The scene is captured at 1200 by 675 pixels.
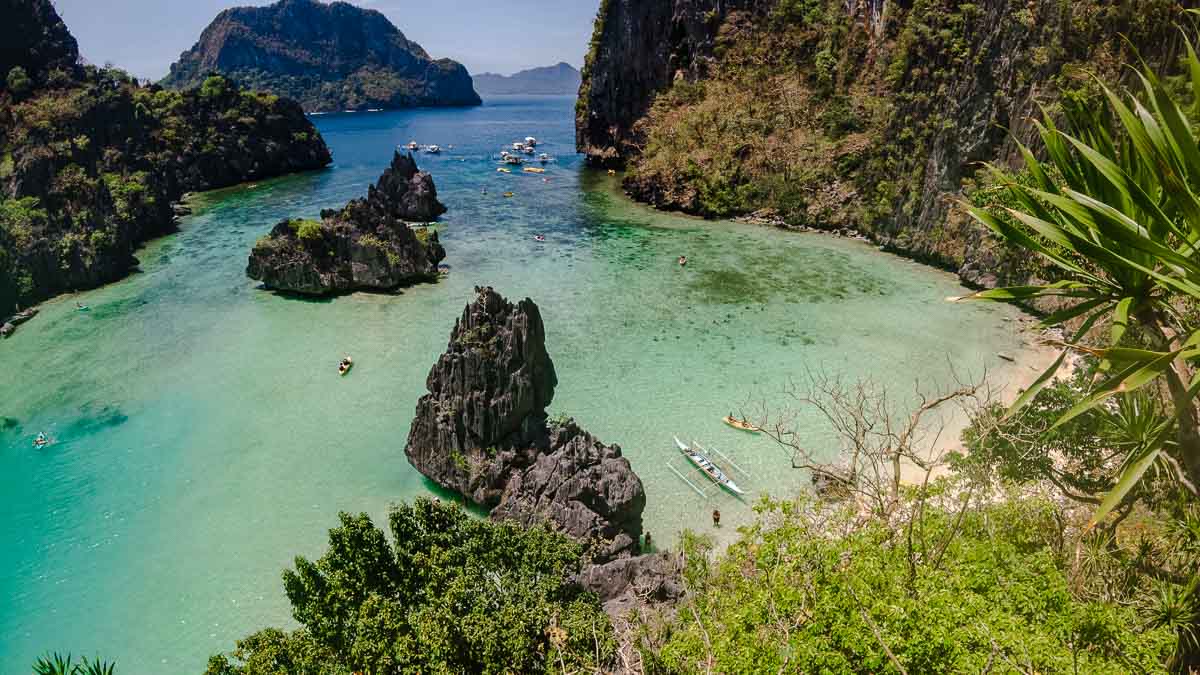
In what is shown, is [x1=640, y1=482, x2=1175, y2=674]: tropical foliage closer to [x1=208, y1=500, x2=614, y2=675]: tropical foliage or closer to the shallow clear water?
[x1=208, y1=500, x2=614, y2=675]: tropical foliage

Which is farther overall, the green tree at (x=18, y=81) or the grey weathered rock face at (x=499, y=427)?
the green tree at (x=18, y=81)

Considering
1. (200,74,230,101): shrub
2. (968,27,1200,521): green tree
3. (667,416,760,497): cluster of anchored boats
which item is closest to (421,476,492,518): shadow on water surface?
(667,416,760,497): cluster of anchored boats

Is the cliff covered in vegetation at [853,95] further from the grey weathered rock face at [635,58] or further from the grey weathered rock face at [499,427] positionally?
the grey weathered rock face at [499,427]

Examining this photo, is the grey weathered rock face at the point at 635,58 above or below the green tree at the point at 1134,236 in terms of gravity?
above

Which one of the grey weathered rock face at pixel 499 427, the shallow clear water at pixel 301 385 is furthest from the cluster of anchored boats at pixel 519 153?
the grey weathered rock face at pixel 499 427

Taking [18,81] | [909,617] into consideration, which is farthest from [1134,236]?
[18,81]

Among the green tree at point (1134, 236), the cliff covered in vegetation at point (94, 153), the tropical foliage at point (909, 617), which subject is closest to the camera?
the green tree at point (1134, 236)

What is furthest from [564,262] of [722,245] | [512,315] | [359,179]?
[359,179]

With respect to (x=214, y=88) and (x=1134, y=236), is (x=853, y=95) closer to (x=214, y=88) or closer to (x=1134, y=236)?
(x=1134, y=236)
